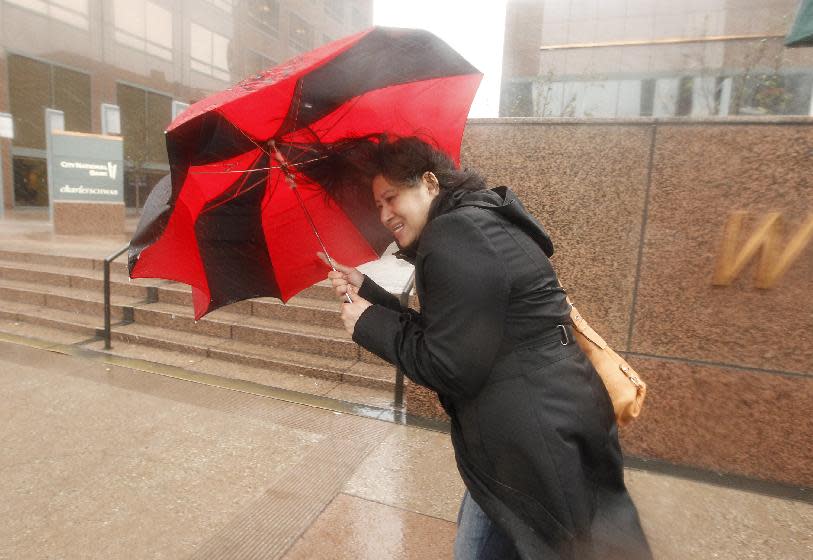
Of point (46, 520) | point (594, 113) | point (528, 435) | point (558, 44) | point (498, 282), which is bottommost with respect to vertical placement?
point (46, 520)

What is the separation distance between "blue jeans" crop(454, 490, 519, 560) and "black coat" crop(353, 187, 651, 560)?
0.20 meters

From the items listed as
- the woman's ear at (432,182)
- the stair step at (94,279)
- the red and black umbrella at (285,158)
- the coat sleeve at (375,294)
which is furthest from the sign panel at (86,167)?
the woman's ear at (432,182)

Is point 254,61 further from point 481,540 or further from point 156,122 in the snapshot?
point 481,540

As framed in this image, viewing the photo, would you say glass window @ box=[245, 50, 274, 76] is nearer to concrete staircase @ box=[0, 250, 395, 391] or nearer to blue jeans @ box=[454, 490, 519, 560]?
concrete staircase @ box=[0, 250, 395, 391]

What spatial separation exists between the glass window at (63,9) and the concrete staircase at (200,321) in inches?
674

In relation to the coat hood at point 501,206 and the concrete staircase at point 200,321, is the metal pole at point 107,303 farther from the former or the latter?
the coat hood at point 501,206

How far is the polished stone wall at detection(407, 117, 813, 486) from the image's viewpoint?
9.80 ft

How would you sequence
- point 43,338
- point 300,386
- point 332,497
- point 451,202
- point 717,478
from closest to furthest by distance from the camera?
point 451,202, point 332,497, point 717,478, point 300,386, point 43,338

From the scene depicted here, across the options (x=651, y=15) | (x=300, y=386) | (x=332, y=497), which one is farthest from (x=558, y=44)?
(x=332, y=497)

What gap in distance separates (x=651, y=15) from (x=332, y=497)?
60.2 feet

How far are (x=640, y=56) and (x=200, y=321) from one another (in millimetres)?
16066

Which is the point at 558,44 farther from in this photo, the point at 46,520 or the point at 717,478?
the point at 46,520

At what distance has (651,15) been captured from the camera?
1619 cm

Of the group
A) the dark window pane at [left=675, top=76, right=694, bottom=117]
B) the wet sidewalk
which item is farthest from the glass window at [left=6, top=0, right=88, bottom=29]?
the dark window pane at [left=675, top=76, right=694, bottom=117]
